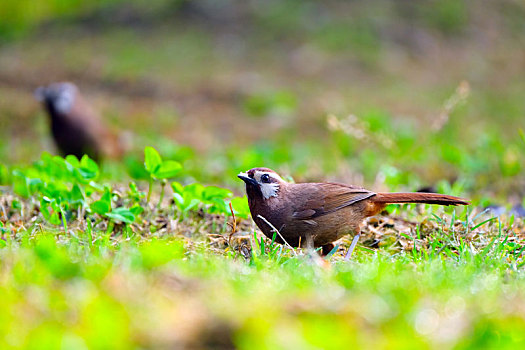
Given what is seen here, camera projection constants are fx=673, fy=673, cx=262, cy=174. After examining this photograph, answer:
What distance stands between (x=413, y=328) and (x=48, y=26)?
567 inches

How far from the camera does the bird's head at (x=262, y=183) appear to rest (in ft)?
13.0

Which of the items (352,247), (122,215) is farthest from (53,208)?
(352,247)

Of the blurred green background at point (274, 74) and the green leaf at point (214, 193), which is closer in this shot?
the green leaf at point (214, 193)

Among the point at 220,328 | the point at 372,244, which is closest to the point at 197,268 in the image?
the point at 220,328

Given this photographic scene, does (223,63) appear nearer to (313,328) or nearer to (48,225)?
(48,225)

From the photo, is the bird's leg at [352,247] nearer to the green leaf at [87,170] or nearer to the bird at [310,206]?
the bird at [310,206]

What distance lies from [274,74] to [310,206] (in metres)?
8.84

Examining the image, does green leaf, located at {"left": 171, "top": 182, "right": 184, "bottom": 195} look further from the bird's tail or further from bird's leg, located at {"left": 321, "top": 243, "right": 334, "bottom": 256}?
the bird's tail

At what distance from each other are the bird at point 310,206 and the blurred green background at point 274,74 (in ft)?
11.1

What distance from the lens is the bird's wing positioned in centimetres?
389

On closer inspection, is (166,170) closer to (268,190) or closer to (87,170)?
(87,170)

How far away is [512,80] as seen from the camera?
1268 centimetres

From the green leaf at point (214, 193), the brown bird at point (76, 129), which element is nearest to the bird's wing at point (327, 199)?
the green leaf at point (214, 193)

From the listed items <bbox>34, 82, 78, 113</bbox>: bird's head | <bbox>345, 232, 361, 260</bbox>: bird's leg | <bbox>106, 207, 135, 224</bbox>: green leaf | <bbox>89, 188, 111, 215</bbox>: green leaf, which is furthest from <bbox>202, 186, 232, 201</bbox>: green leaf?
<bbox>34, 82, 78, 113</bbox>: bird's head
